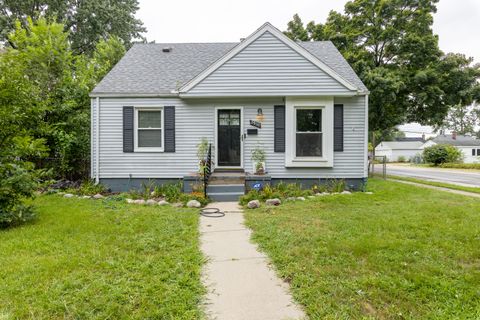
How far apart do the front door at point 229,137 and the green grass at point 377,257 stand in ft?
9.56

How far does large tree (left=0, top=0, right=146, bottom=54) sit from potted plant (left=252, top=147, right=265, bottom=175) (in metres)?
16.7

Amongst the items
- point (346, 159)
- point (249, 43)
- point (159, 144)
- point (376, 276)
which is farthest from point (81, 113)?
point (376, 276)

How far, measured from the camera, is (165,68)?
382 inches

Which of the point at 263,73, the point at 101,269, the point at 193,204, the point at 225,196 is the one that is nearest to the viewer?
the point at 101,269

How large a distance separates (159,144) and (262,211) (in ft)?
13.9

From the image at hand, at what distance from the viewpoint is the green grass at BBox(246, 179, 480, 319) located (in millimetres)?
2420

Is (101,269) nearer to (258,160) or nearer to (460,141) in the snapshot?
(258,160)

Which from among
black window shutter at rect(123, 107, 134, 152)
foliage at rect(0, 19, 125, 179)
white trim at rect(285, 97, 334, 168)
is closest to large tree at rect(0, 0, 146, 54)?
foliage at rect(0, 19, 125, 179)

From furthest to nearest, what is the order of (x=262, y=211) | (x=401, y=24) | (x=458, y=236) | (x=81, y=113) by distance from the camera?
(x=401, y=24), (x=81, y=113), (x=262, y=211), (x=458, y=236)

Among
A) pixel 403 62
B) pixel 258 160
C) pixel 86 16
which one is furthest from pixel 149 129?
pixel 86 16

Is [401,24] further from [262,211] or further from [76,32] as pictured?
[76,32]

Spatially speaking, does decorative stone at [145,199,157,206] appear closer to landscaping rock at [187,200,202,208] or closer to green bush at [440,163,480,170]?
landscaping rock at [187,200,202,208]

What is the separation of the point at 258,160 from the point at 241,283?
5.66 metres

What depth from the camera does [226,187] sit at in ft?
24.9
